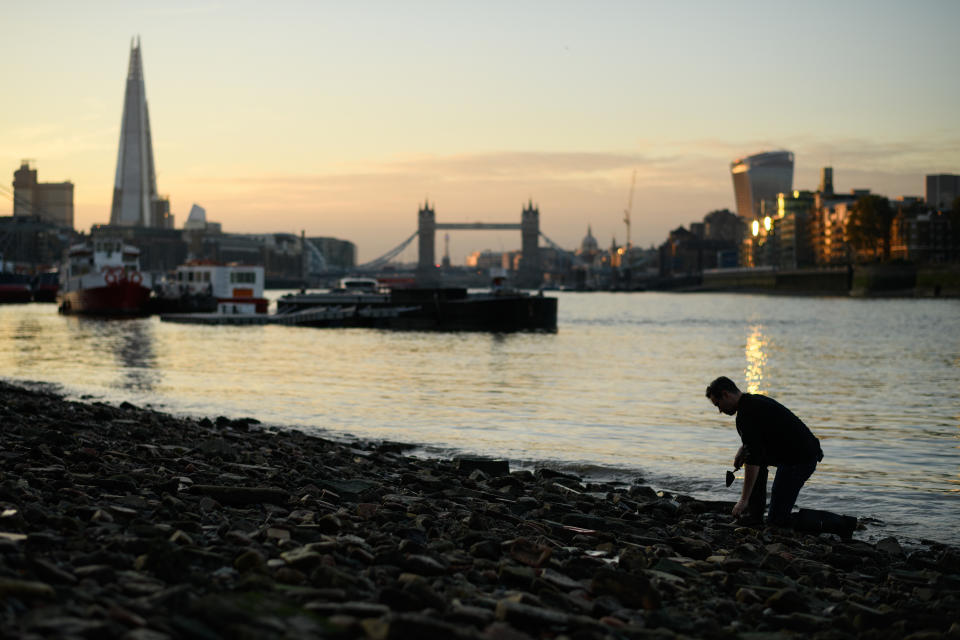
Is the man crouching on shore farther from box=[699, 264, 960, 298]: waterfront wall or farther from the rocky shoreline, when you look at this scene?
box=[699, 264, 960, 298]: waterfront wall

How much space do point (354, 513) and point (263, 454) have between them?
14.6 feet

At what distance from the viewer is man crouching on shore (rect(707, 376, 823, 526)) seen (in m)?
8.84

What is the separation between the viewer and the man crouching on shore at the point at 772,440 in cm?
884

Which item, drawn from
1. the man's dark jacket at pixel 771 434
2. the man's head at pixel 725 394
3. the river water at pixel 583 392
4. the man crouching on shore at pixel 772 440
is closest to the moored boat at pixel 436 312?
the river water at pixel 583 392

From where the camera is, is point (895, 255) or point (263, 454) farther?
point (895, 255)

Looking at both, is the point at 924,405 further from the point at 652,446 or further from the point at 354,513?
the point at 354,513

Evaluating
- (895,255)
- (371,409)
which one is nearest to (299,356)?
(371,409)

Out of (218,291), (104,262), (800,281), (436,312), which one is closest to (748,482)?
(436,312)

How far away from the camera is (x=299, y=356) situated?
38594 millimetres

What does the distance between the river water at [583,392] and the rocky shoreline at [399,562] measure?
2484 mm

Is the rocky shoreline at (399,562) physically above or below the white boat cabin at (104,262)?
below

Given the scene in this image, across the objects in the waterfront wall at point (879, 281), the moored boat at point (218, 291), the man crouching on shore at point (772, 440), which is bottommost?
the man crouching on shore at point (772, 440)

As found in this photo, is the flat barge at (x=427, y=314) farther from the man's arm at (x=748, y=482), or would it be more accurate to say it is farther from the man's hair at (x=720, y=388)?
the man's hair at (x=720, y=388)

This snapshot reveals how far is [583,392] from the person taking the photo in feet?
85.0
